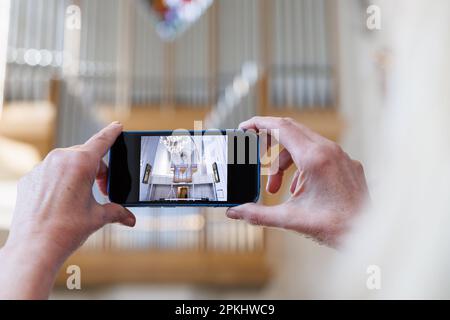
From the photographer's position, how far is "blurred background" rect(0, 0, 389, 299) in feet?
7.00

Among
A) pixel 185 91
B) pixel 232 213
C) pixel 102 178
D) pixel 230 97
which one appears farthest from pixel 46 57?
pixel 232 213

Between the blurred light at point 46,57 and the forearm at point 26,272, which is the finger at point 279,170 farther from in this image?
the blurred light at point 46,57

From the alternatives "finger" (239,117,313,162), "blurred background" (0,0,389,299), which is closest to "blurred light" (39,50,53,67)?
"blurred background" (0,0,389,299)

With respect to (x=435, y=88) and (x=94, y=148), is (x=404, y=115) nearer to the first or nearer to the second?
(x=435, y=88)

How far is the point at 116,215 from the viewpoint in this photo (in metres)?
0.57

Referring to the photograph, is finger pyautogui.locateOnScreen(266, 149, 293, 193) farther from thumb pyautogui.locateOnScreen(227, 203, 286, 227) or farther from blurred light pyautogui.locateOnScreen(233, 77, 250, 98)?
blurred light pyautogui.locateOnScreen(233, 77, 250, 98)

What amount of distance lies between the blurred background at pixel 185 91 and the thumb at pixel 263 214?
3.98 feet

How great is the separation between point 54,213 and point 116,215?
3.4 inches

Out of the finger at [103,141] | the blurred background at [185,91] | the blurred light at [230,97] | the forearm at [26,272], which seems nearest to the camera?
the forearm at [26,272]

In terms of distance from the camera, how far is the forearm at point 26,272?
1.43 feet

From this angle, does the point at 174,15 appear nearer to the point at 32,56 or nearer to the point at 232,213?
the point at 32,56

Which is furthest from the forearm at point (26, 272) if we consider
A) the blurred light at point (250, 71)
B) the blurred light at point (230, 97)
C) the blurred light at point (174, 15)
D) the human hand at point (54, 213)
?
the blurred light at point (174, 15)

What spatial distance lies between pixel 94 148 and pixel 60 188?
0.06 metres
